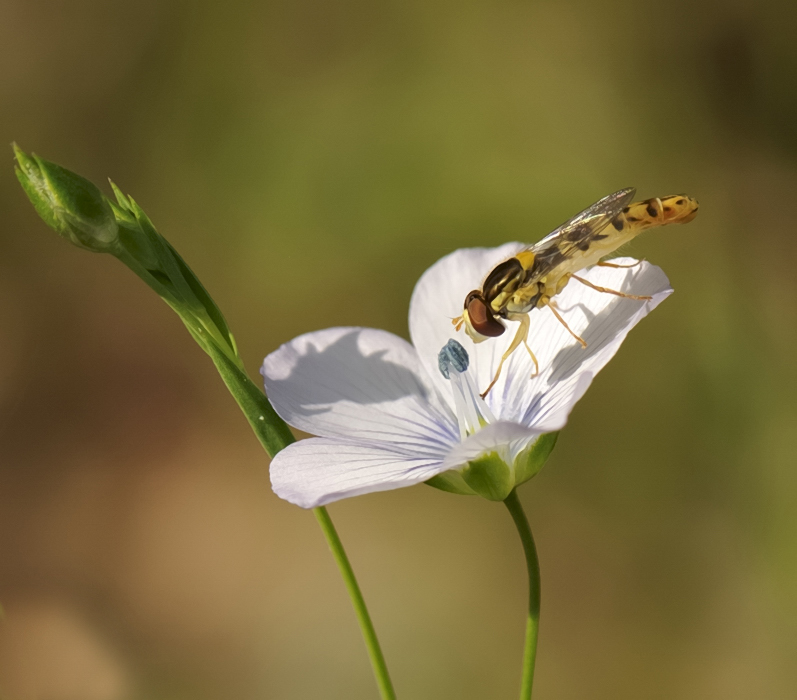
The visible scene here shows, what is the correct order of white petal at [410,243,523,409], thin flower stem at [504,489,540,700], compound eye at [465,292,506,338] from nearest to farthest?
1. thin flower stem at [504,489,540,700]
2. compound eye at [465,292,506,338]
3. white petal at [410,243,523,409]

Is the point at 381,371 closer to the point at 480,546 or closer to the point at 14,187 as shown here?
the point at 480,546

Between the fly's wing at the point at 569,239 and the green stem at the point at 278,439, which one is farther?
the fly's wing at the point at 569,239

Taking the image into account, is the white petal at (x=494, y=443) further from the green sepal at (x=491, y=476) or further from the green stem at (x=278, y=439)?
the green stem at (x=278, y=439)

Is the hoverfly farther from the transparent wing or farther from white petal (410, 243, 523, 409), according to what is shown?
white petal (410, 243, 523, 409)

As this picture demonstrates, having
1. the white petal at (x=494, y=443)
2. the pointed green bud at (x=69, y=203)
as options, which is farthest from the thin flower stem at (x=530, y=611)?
the pointed green bud at (x=69, y=203)

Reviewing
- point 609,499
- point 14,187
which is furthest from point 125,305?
point 609,499

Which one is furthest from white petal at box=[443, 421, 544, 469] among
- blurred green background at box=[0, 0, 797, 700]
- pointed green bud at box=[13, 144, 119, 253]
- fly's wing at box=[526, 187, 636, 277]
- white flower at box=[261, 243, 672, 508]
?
blurred green background at box=[0, 0, 797, 700]
